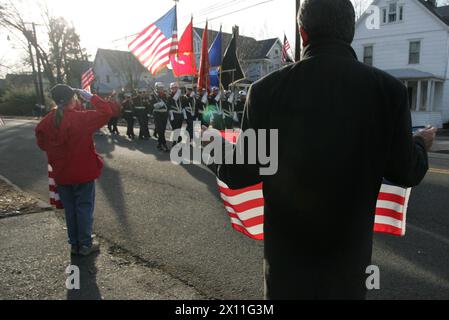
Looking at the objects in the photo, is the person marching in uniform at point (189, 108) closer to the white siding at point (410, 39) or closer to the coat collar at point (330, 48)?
the coat collar at point (330, 48)

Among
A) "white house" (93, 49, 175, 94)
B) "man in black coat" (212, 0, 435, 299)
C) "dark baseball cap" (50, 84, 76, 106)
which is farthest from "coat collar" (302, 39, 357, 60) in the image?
"white house" (93, 49, 175, 94)

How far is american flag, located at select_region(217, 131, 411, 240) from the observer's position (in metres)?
2.73

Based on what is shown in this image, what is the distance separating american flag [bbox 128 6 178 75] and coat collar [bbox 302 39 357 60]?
8857mm

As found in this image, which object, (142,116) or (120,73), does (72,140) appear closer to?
(142,116)

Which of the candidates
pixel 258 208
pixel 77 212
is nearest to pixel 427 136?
pixel 258 208

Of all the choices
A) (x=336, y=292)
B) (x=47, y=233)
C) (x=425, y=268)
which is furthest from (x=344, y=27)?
(x=47, y=233)

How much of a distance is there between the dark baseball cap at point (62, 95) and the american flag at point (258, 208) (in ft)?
6.82

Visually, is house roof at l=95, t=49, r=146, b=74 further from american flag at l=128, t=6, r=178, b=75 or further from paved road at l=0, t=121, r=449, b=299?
paved road at l=0, t=121, r=449, b=299

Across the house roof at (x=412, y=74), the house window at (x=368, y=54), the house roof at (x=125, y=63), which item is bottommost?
the house roof at (x=412, y=74)

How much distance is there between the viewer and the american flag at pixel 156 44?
10078mm

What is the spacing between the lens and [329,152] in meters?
1.34

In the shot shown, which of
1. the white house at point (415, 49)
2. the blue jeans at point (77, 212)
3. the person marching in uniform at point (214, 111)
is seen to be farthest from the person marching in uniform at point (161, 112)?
the white house at point (415, 49)

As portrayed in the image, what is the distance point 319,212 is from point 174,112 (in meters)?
12.1

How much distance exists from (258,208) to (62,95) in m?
2.50
